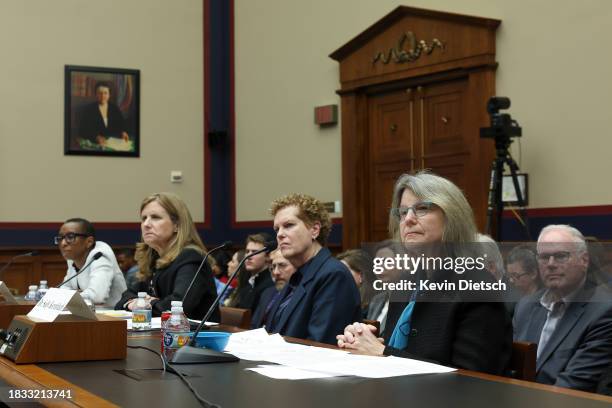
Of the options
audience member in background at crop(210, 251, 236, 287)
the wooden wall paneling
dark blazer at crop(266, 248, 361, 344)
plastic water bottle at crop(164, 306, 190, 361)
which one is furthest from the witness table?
the wooden wall paneling

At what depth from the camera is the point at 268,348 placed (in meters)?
2.78

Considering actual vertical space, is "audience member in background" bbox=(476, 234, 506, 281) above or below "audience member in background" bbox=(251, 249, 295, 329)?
above

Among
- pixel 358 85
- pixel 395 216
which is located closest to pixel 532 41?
pixel 358 85

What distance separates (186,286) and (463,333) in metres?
2.00

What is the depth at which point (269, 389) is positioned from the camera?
1.98 meters

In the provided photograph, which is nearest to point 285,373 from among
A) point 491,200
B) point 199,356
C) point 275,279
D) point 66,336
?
point 199,356

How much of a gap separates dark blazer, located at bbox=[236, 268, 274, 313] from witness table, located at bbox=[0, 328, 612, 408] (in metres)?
3.29

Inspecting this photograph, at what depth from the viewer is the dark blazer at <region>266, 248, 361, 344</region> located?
344cm

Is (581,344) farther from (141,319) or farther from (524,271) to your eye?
(141,319)

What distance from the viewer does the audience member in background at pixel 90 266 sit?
531 centimetres

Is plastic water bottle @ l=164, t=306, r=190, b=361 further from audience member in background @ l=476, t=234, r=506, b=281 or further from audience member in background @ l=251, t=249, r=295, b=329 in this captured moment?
audience member in background @ l=251, t=249, r=295, b=329

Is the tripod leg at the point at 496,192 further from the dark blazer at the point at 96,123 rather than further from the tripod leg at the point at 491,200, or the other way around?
the dark blazer at the point at 96,123

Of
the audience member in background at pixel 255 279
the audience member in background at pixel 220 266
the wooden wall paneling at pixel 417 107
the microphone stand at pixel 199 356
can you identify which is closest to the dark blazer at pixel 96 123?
the audience member in background at pixel 220 266

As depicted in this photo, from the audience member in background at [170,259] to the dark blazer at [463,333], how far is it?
174cm
